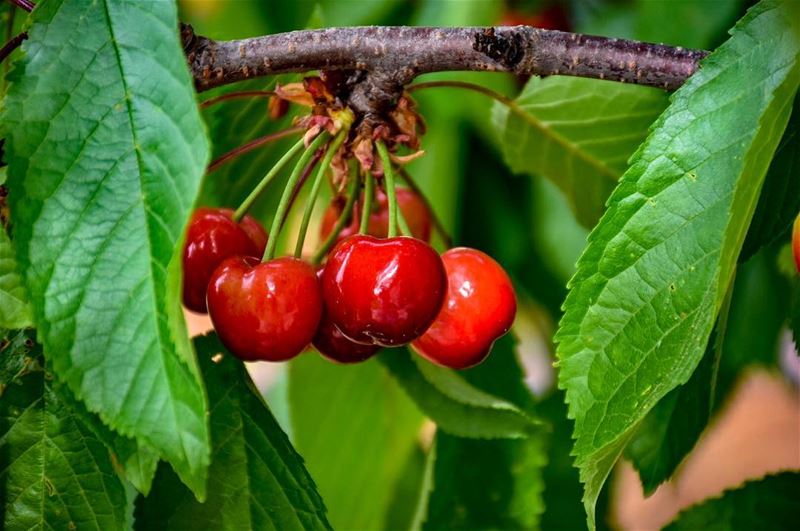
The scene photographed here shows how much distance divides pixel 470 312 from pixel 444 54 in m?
0.16

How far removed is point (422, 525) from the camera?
943 mm

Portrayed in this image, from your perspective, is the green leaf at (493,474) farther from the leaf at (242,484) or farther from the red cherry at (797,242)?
the red cherry at (797,242)

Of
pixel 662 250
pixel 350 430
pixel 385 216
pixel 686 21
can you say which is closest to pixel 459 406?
pixel 385 216

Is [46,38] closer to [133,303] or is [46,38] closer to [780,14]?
[133,303]

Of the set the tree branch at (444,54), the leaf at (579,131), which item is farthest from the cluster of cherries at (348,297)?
the leaf at (579,131)

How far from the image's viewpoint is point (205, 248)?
63cm

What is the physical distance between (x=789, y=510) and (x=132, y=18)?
→ 61 cm

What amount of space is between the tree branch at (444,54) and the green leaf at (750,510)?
36 centimetres

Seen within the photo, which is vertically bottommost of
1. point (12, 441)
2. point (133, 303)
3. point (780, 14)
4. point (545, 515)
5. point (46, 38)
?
point (545, 515)

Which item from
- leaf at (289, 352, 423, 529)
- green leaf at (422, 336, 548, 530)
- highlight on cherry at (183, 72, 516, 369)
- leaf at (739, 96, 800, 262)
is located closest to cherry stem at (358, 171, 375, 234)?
highlight on cherry at (183, 72, 516, 369)

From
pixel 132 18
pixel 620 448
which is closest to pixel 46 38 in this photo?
pixel 132 18

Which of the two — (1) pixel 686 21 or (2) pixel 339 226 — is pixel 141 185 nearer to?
(2) pixel 339 226

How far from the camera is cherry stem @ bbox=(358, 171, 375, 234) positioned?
0.63 meters

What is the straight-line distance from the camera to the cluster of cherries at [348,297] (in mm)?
573
